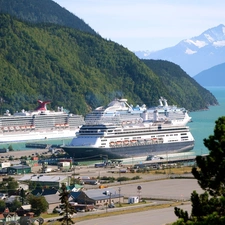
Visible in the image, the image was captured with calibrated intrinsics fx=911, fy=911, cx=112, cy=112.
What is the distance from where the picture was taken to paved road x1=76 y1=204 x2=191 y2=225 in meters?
36.0

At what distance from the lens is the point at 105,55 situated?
156 m

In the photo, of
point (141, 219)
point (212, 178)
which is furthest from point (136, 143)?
point (212, 178)

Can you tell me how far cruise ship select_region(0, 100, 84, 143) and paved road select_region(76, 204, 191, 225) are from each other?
5694cm

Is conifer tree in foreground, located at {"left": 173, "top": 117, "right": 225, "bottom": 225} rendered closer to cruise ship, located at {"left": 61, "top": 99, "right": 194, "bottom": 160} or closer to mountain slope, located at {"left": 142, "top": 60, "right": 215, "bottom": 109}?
cruise ship, located at {"left": 61, "top": 99, "right": 194, "bottom": 160}

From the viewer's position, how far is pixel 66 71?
136 meters

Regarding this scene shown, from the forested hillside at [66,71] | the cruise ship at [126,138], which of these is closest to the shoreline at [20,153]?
the cruise ship at [126,138]

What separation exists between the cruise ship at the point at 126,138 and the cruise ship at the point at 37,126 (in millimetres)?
18302

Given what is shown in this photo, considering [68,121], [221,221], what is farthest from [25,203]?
[68,121]

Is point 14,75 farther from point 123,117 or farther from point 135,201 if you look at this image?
point 135,201

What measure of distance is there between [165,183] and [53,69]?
8658cm

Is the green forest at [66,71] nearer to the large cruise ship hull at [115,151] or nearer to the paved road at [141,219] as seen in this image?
the large cruise ship hull at [115,151]

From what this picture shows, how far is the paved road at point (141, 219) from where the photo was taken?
1417 inches

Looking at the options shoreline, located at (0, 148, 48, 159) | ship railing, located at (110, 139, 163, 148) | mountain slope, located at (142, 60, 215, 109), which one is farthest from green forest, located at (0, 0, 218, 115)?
ship railing, located at (110, 139, 163, 148)

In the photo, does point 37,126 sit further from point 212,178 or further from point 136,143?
point 212,178
